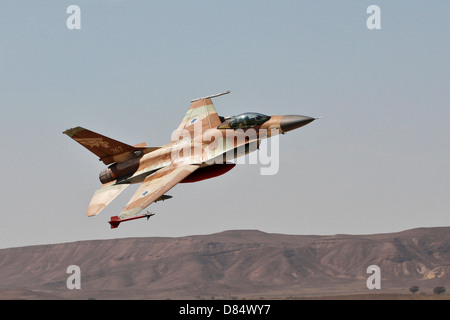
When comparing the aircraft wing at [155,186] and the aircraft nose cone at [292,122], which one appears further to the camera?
the aircraft nose cone at [292,122]

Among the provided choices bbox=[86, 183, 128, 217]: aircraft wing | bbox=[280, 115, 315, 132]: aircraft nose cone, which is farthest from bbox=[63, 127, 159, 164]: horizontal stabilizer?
bbox=[280, 115, 315, 132]: aircraft nose cone

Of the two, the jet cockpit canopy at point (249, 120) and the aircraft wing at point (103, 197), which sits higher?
the jet cockpit canopy at point (249, 120)

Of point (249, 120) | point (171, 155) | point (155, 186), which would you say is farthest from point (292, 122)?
point (155, 186)

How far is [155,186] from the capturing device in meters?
51.8

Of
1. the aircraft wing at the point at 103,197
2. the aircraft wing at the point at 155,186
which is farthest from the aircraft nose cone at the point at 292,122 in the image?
the aircraft wing at the point at 103,197

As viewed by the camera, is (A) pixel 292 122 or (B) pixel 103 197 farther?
(B) pixel 103 197

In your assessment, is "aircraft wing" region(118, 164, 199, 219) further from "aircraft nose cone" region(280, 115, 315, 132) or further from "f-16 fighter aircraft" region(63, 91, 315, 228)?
"aircraft nose cone" region(280, 115, 315, 132)

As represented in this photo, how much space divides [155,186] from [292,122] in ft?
38.1

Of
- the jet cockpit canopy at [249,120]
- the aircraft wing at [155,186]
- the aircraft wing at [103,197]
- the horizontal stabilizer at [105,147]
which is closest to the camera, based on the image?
the aircraft wing at [155,186]

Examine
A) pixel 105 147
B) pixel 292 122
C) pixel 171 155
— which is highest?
pixel 292 122

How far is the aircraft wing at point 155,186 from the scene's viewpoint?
161ft

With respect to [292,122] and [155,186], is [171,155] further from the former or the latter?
[292,122]

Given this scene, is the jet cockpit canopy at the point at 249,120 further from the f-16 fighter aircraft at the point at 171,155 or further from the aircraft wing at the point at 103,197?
the aircraft wing at the point at 103,197
